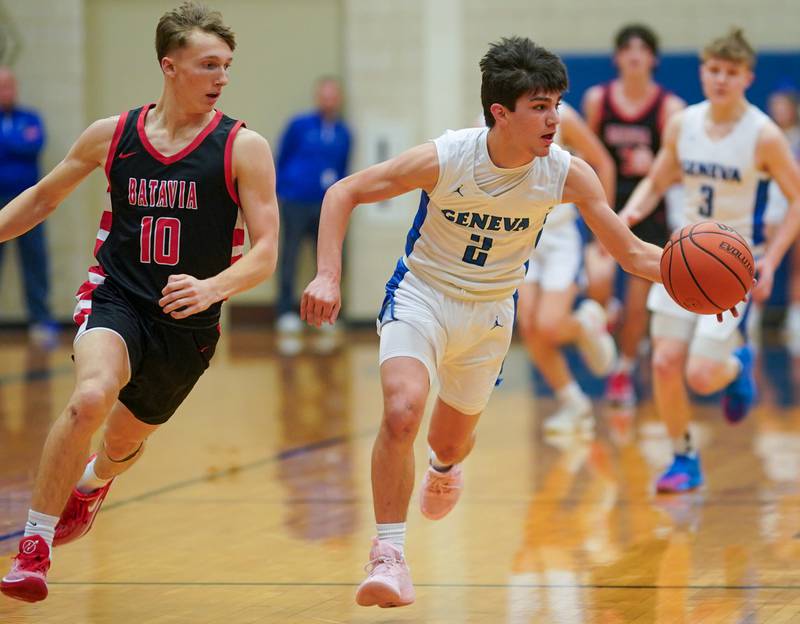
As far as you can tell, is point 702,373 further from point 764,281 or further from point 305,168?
point 305,168

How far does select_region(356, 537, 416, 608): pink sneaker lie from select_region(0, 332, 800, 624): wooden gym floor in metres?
0.19

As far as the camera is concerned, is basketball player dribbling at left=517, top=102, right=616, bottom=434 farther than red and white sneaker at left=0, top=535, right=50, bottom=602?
Yes

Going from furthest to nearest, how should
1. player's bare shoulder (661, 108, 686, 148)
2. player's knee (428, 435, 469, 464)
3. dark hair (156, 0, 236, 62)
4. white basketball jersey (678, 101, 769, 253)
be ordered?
player's bare shoulder (661, 108, 686, 148) → white basketball jersey (678, 101, 769, 253) → player's knee (428, 435, 469, 464) → dark hair (156, 0, 236, 62)

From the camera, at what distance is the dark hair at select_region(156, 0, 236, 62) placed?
430 centimetres

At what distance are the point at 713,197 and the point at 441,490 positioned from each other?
2130mm

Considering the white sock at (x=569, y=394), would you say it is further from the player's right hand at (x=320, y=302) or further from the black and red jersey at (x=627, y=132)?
the player's right hand at (x=320, y=302)

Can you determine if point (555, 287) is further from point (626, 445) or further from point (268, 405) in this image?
point (268, 405)

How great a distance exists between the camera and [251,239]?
4262 mm

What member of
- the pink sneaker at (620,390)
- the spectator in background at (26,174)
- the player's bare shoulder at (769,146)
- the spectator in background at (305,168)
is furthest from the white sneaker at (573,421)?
the spectator in background at (26,174)

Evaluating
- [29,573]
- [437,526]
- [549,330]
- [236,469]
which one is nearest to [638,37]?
[549,330]

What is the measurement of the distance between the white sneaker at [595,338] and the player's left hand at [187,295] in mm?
4399

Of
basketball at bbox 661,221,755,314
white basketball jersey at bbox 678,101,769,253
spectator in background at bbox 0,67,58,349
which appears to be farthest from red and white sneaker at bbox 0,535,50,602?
spectator in background at bbox 0,67,58,349

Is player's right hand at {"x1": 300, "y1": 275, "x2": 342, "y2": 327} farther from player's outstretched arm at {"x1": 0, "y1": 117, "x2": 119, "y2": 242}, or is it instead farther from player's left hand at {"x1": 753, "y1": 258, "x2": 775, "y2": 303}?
player's left hand at {"x1": 753, "y1": 258, "x2": 775, "y2": 303}

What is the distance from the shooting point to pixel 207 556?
4.87 meters
